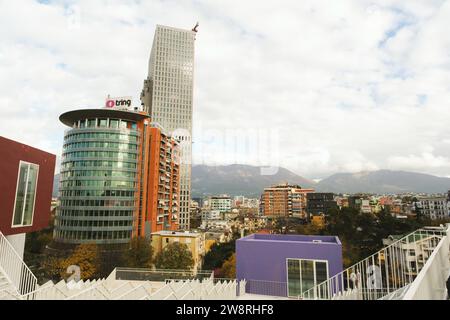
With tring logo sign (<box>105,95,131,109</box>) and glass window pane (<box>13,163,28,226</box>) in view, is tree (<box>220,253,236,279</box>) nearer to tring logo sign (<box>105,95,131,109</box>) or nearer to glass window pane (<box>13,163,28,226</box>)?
glass window pane (<box>13,163,28,226</box>)

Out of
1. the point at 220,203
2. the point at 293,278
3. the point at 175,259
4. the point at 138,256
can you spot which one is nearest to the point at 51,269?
the point at 138,256

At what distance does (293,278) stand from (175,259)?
3011 centimetres

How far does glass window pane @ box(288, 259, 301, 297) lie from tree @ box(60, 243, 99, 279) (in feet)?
117

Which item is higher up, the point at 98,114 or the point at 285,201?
the point at 98,114

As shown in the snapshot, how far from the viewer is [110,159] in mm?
49188

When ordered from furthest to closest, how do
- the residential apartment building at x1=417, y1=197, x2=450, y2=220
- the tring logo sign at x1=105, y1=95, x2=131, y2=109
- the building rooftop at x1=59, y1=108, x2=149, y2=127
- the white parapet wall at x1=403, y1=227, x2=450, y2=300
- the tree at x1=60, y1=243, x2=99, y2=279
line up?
the residential apartment building at x1=417, y1=197, x2=450, y2=220
the tring logo sign at x1=105, y1=95, x2=131, y2=109
the building rooftop at x1=59, y1=108, x2=149, y2=127
the tree at x1=60, y1=243, x2=99, y2=279
the white parapet wall at x1=403, y1=227, x2=450, y2=300

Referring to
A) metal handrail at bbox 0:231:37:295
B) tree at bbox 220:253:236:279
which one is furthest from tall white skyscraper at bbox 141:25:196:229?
metal handrail at bbox 0:231:37:295

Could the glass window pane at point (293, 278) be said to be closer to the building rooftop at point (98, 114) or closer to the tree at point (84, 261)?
the tree at point (84, 261)

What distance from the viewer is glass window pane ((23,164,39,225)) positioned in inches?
451

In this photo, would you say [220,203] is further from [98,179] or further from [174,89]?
[98,179]

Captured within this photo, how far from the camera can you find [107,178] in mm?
48688

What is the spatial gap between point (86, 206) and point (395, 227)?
186 ft

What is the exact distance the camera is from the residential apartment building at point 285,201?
11475cm
